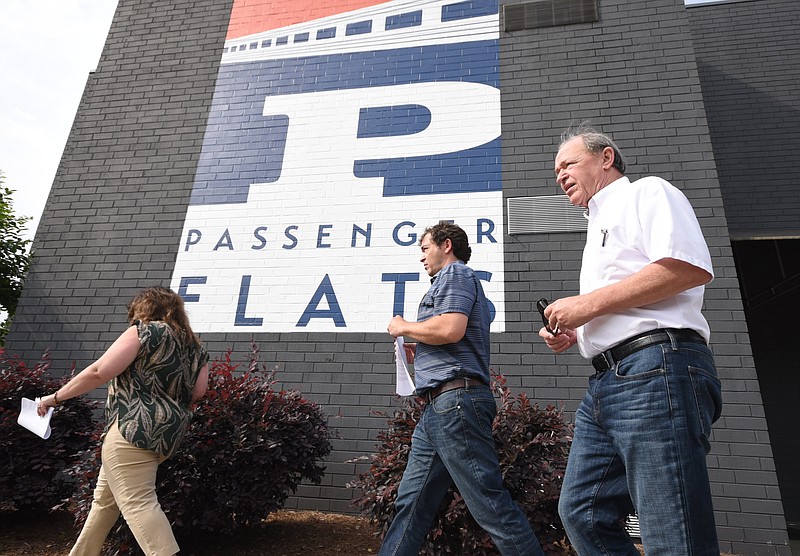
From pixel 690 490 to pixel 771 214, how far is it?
682cm

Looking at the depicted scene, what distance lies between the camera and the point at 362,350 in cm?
508

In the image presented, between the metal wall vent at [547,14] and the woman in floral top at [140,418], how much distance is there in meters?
5.05

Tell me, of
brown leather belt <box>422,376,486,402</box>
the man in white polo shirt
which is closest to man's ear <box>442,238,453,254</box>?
brown leather belt <box>422,376,486,402</box>

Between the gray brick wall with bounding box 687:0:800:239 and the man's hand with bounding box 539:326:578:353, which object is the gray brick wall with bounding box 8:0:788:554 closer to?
the gray brick wall with bounding box 687:0:800:239

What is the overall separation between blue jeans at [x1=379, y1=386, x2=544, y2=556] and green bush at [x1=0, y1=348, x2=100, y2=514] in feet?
9.19

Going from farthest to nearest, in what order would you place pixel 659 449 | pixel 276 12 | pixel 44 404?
pixel 276 12, pixel 44 404, pixel 659 449

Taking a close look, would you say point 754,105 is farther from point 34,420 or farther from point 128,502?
point 34,420

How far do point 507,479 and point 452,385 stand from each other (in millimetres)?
1105

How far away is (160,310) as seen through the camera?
3.06 metres

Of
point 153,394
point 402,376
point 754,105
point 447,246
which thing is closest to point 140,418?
point 153,394

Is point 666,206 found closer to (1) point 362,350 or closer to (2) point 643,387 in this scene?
(2) point 643,387

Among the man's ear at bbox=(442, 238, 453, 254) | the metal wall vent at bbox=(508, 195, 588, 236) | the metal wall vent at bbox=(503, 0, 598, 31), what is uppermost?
the metal wall vent at bbox=(503, 0, 598, 31)

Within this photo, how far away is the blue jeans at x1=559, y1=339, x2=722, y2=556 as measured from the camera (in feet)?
4.82

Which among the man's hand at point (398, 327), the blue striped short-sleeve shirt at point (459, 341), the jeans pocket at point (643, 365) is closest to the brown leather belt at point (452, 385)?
the blue striped short-sleeve shirt at point (459, 341)
